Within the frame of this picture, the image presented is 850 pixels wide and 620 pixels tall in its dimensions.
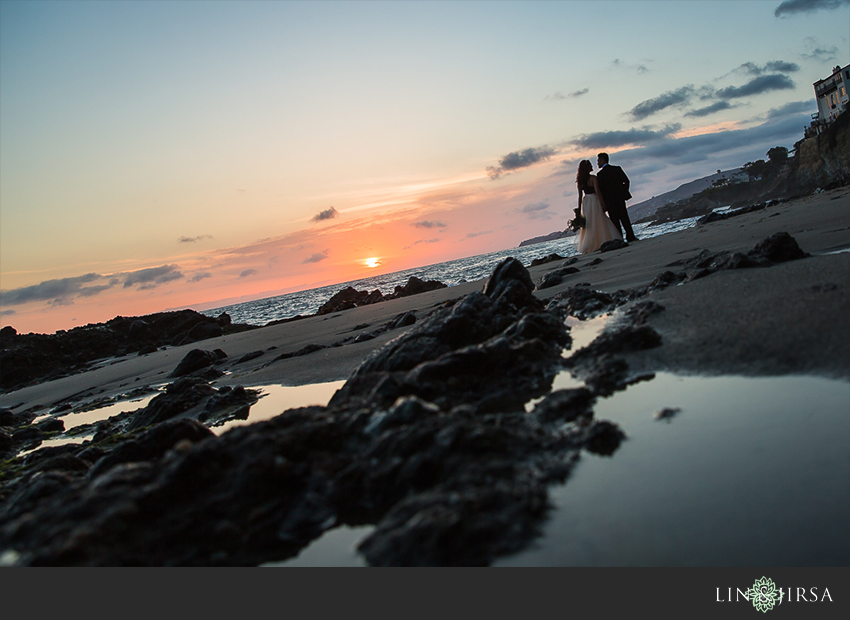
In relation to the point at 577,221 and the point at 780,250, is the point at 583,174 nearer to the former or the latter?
the point at 577,221

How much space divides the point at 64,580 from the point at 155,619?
0.95 ft

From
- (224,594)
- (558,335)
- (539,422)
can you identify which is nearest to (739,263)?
(558,335)

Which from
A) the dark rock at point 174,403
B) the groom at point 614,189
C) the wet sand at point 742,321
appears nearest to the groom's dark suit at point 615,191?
the groom at point 614,189

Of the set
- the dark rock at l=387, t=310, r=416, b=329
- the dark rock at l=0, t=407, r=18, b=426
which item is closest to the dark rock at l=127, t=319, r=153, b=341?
the dark rock at l=0, t=407, r=18, b=426

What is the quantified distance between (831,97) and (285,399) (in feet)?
236

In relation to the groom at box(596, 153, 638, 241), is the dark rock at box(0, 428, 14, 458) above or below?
below

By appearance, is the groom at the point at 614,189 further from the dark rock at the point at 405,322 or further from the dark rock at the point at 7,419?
the dark rock at the point at 7,419

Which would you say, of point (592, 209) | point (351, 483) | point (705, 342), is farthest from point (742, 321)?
point (592, 209)

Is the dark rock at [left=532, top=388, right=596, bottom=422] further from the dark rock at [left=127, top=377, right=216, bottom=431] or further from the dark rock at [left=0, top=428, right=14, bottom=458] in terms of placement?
the dark rock at [left=0, top=428, right=14, bottom=458]

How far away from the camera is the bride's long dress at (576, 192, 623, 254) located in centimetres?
1173

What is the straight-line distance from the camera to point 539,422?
2127 millimetres

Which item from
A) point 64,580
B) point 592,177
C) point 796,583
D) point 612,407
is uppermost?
point 592,177

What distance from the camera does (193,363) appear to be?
7004mm

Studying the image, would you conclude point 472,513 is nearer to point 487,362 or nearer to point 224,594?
point 224,594
